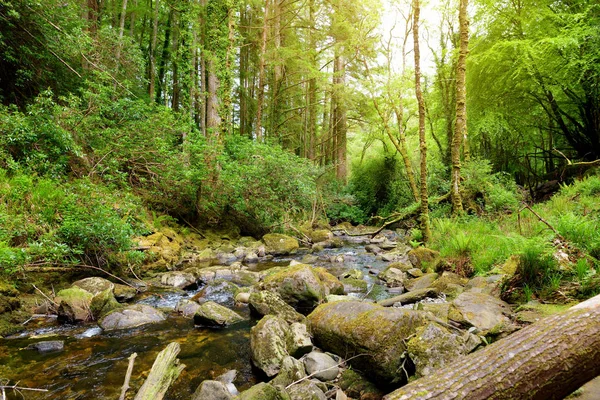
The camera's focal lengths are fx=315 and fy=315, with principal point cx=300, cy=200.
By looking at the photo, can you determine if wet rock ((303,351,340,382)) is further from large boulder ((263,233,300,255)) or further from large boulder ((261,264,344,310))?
large boulder ((263,233,300,255))

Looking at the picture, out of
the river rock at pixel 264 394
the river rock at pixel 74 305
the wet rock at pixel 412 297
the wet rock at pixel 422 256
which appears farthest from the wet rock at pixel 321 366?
the wet rock at pixel 422 256

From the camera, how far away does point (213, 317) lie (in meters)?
4.94

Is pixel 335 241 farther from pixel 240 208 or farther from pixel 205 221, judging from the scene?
pixel 205 221

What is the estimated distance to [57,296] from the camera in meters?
5.09

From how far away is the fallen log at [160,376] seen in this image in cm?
228

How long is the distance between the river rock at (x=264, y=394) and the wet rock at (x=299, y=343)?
832mm

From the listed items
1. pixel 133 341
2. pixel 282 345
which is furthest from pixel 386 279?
pixel 133 341

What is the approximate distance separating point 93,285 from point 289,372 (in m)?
4.38

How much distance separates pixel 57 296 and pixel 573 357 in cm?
646

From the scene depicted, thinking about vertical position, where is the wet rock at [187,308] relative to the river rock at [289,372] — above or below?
below

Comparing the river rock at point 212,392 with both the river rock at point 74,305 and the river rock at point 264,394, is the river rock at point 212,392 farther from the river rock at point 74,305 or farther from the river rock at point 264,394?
the river rock at point 74,305

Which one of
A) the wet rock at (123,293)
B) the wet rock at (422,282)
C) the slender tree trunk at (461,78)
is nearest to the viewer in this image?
the wet rock at (123,293)

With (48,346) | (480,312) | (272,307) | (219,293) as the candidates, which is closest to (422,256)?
(480,312)

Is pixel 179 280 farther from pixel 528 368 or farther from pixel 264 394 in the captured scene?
pixel 528 368
